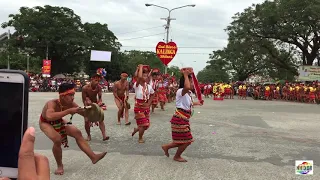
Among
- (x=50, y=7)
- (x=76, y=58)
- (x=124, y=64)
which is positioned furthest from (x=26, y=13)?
(x=124, y=64)

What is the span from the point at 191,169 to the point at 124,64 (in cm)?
6645

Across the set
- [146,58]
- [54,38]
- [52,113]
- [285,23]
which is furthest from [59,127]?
[146,58]

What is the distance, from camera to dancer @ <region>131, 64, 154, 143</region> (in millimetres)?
7984

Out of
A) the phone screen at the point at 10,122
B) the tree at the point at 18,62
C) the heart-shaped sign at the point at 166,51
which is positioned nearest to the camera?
the phone screen at the point at 10,122

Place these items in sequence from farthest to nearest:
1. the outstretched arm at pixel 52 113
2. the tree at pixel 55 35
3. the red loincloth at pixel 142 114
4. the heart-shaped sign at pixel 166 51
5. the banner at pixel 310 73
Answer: the tree at pixel 55 35 → the banner at pixel 310 73 → the heart-shaped sign at pixel 166 51 → the red loincloth at pixel 142 114 → the outstretched arm at pixel 52 113

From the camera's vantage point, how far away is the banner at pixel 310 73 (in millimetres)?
36938

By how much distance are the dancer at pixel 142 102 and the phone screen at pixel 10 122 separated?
6.03 metres

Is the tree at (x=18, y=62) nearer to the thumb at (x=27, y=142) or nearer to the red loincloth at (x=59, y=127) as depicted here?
the red loincloth at (x=59, y=127)

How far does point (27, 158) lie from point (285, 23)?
122ft

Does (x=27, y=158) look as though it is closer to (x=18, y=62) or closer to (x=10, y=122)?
(x=10, y=122)

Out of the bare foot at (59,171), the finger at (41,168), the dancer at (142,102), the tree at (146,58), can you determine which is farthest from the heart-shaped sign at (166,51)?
the tree at (146,58)

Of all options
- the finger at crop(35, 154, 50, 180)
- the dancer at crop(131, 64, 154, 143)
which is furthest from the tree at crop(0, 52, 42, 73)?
the finger at crop(35, 154, 50, 180)

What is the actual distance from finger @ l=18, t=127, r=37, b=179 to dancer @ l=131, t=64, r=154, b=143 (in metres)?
6.26

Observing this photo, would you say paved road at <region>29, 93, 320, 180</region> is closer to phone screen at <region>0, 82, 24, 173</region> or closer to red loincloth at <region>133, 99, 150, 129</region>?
red loincloth at <region>133, 99, 150, 129</region>
